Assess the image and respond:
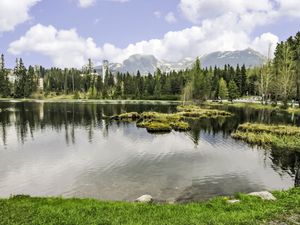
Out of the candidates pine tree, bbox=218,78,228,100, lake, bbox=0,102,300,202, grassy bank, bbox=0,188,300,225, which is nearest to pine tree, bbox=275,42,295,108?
pine tree, bbox=218,78,228,100

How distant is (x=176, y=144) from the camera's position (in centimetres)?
4481

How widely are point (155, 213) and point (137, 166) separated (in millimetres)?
16065

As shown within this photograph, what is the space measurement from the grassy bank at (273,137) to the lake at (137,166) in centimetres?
240

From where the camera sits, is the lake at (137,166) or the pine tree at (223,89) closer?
the lake at (137,166)

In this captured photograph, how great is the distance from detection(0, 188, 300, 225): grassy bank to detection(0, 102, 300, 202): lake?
5.42 meters

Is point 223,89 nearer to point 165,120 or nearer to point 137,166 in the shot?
point 165,120

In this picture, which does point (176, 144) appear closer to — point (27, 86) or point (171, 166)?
point (171, 166)

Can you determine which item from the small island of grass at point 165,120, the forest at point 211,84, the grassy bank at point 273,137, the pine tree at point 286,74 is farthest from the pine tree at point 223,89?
the grassy bank at point 273,137

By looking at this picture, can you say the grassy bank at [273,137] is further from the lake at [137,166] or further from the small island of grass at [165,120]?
the small island of grass at [165,120]

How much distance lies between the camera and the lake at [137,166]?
2472 cm

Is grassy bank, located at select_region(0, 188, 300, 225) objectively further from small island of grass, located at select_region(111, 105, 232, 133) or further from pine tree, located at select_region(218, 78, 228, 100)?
pine tree, located at select_region(218, 78, 228, 100)

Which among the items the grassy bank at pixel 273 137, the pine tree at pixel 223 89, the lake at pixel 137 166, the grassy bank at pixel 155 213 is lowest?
the lake at pixel 137 166

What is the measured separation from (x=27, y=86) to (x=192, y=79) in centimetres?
10194

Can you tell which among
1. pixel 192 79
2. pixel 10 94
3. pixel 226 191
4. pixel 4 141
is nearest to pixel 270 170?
pixel 226 191
